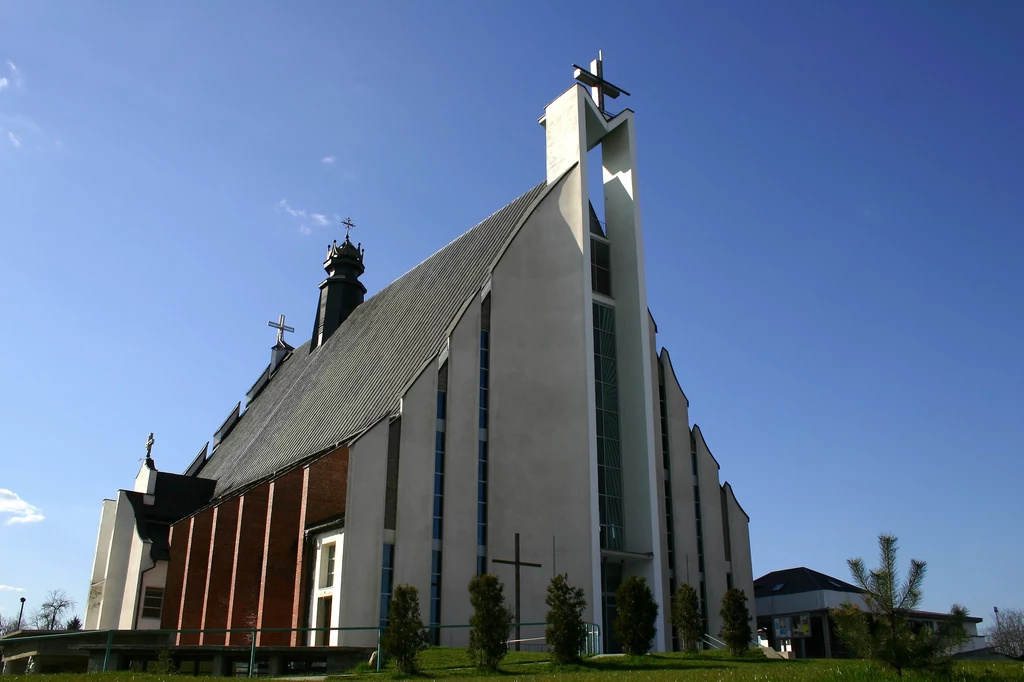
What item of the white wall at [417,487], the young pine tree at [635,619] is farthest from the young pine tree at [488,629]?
the white wall at [417,487]

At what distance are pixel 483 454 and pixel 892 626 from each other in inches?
558

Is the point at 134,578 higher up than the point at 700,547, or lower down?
lower down

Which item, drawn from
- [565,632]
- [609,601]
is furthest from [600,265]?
[565,632]

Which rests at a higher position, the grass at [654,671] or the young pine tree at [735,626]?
the young pine tree at [735,626]

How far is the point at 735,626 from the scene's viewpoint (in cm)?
1752

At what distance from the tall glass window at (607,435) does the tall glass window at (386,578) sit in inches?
251

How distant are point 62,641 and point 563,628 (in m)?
12.3

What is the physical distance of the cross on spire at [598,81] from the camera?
29062 millimetres

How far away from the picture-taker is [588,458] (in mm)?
23609

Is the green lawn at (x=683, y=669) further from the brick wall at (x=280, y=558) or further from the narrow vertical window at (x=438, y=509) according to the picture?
the brick wall at (x=280, y=558)

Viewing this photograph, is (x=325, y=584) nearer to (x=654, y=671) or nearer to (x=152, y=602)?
(x=654, y=671)

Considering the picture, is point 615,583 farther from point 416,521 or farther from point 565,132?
point 565,132

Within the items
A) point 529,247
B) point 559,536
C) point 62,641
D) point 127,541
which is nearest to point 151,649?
point 62,641

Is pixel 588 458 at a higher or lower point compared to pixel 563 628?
higher
